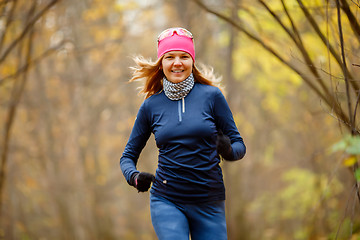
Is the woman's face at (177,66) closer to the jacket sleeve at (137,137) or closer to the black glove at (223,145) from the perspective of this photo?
the jacket sleeve at (137,137)

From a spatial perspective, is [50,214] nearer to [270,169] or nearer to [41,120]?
[41,120]

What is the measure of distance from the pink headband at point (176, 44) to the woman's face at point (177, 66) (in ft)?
0.10

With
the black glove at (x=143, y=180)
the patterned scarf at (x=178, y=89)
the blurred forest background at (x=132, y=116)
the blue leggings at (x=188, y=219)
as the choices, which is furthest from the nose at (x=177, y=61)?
the blurred forest background at (x=132, y=116)

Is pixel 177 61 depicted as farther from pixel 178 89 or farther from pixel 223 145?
pixel 223 145

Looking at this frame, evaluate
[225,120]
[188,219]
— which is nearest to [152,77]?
[225,120]


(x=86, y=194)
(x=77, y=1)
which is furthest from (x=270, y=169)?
(x=77, y=1)

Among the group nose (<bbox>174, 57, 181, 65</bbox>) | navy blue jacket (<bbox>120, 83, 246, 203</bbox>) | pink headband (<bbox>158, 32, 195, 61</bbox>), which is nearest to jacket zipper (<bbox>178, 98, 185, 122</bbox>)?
navy blue jacket (<bbox>120, 83, 246, 203</bbox>)

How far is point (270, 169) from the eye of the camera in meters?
21.7

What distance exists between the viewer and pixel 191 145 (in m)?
2.95

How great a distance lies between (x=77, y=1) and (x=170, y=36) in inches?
446

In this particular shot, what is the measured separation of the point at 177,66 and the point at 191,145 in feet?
2.02

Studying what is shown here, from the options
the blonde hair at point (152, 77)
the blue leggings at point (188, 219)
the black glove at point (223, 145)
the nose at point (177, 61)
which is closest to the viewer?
the black glove at point (223, 145)

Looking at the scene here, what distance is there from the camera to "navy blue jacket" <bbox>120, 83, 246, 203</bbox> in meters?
2.94

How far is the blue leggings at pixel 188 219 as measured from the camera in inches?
114
